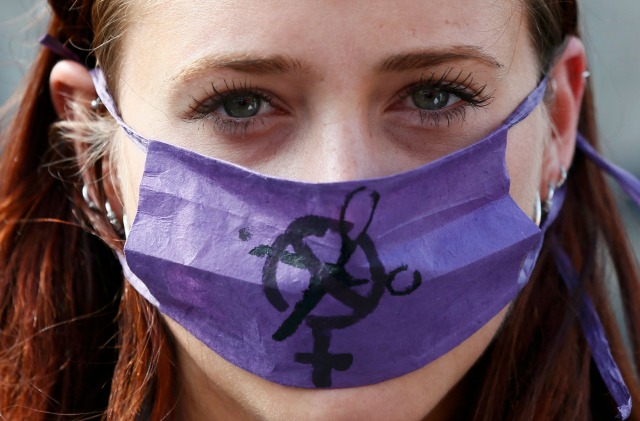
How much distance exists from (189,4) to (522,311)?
1.20 meters

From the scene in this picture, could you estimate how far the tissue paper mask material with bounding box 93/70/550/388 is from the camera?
6.52ft

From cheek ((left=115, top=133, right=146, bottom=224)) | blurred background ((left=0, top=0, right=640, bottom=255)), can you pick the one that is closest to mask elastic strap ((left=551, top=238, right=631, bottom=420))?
cheek ((left=115, top=133, right=146, bottom=224))

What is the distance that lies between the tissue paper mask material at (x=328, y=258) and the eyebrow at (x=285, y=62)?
7.7 inches

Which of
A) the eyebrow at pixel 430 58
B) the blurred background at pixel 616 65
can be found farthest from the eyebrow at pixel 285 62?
the blurred background at pixel 616 65

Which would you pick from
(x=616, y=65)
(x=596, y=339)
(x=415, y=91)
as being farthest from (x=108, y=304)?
→ (x=616, y=65)

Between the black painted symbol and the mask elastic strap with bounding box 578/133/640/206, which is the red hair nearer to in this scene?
the mask elastic strap with bounding box 578/133/640/206

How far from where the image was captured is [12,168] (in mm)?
2818

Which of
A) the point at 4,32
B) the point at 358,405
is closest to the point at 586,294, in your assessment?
the point at 358,405

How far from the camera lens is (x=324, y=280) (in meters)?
1.96

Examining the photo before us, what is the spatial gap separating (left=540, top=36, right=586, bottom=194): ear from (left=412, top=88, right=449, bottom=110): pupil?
1.44 ft

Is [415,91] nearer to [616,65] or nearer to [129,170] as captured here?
[129,170]

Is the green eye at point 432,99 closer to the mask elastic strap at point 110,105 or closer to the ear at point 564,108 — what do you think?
the ear at point 564,108

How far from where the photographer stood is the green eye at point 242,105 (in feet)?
7.06

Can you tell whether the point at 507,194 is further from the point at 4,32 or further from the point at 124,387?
the point at 4,32
